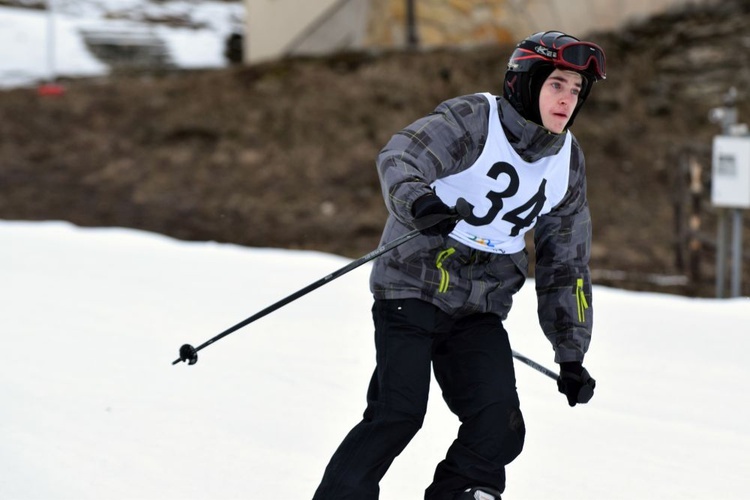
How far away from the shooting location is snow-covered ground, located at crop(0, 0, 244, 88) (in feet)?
56.0

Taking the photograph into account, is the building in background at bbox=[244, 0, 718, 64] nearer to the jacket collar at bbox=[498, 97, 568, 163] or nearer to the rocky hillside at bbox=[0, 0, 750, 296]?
the rocky hillside at bbox=[0, 0, 750, 296]

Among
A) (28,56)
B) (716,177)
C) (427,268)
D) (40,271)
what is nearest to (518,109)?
(427,268)

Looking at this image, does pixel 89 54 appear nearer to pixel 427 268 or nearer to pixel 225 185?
pixel 225 185

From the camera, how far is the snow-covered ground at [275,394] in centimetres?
366

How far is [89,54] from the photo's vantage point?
18.3 metres

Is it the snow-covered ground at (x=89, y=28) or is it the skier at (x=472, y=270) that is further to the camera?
the snow-covered ground at (x=89, y=28)

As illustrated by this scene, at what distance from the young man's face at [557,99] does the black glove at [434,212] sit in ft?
1.44

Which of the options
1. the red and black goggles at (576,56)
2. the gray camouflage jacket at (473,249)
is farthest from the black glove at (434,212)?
the red and black goggles at (576,56)

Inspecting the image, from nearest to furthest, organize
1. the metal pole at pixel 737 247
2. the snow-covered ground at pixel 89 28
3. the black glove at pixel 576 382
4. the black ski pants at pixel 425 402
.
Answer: the black ski pants at pixel 425 402 < the black glove at pixel 576 382 < the metal pole at pixel 737 247 < the snow-covered ground at pixel 89 28

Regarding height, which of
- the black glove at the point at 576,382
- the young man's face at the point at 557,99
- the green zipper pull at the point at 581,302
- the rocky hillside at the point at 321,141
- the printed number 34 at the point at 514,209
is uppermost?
the young man's face at the point at 557,99

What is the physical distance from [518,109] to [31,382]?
2.81 meters

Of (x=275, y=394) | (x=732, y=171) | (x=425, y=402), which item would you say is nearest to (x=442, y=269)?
(x=425, y=402)

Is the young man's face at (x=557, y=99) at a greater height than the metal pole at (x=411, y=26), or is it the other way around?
the young man's face at (x=557, y=99)

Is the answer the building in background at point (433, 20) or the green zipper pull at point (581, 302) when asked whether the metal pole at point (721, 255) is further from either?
the building in background at point (433, 20)
